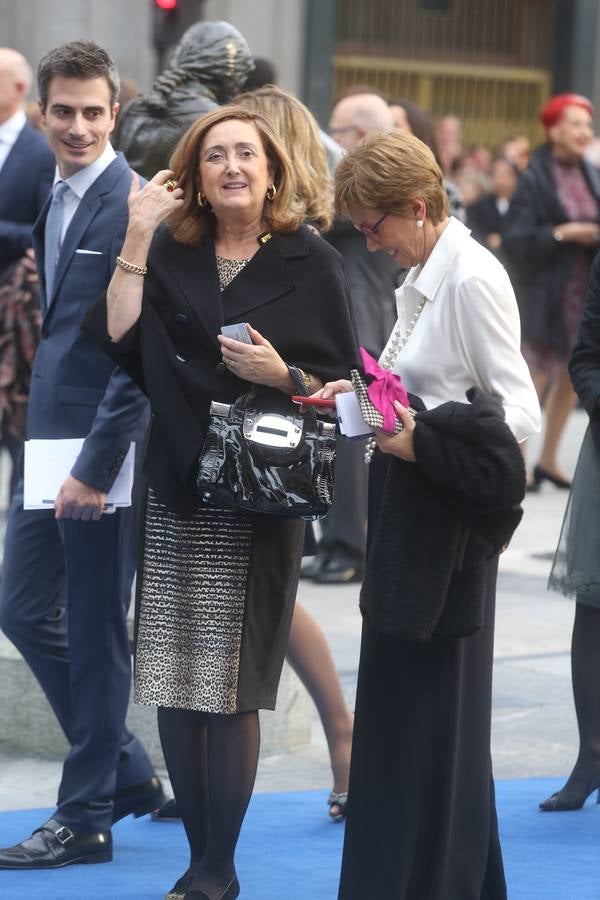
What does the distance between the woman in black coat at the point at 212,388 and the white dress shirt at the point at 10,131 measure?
283 cm

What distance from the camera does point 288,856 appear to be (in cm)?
458

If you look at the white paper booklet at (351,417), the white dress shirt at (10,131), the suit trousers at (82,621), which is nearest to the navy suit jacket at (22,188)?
the white dress shirt at (10,131)

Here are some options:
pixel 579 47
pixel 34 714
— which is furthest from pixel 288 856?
pixel 579 47

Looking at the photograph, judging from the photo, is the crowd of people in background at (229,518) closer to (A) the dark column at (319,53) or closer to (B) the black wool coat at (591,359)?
(B) the black wool coat at (591,359)

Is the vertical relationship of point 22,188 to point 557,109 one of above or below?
below

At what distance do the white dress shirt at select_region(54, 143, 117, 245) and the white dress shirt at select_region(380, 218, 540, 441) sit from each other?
1084 millimetres

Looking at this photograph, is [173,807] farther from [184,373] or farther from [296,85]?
[296,85]

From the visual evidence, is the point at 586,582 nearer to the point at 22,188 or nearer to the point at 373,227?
the point at 373,227

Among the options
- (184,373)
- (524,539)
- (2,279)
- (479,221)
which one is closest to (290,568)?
(184,373)

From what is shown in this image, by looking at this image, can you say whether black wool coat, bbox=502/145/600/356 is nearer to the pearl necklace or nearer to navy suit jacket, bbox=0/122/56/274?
navy suit jacket, bbox=0/122/56/274

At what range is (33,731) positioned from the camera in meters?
5.49

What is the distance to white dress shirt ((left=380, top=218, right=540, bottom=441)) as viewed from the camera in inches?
144

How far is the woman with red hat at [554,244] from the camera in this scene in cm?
1044

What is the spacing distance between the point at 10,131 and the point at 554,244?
14.4 feet
